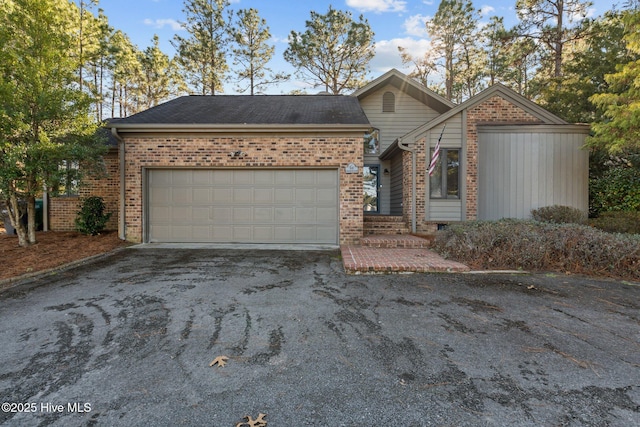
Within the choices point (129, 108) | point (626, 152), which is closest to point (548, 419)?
point (626, 152)

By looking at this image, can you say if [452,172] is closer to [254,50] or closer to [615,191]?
[615,191]

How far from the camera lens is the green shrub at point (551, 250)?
4.94 metres

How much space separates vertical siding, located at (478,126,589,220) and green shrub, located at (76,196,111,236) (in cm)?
1087

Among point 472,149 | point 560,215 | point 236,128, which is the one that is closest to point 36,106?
point 236,128

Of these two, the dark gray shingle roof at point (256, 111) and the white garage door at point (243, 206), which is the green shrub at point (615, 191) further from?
the white garage door at point (243, 206)

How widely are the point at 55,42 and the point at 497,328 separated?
9.59 m

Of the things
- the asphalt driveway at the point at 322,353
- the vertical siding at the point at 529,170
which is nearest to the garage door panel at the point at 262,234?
the asphalt driveway at the point at 322,353

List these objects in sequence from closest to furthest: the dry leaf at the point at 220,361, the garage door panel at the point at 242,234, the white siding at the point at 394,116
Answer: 1. the dry leaf at the point at 220,361
2. the garage door panel at the point at 242,234
3. the white siding at the point at 394,116

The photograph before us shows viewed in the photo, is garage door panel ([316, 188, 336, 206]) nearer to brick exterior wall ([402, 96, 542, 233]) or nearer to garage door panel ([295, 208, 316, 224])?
garage door panel ([295, 208, 316, 224])

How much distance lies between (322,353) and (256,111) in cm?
829

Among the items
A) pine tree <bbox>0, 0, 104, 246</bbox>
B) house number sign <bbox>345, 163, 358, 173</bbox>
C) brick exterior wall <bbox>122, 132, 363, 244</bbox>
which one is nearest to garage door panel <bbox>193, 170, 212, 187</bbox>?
brick exterior wall <bbox>122, 132, 363, 244</bbox>

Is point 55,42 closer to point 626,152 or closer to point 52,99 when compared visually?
point 52,99

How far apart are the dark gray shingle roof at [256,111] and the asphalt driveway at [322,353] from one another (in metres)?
4.90

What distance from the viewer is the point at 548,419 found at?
5.76 feet
